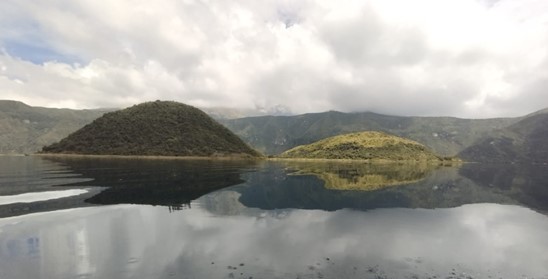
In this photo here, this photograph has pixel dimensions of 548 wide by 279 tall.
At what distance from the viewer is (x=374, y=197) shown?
72.1 m

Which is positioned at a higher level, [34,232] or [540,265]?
[34,232]

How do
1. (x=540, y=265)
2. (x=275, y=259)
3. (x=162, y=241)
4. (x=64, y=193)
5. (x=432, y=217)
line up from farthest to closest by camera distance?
(x=64, y=193)
(x=432, y=217)
(x=162, y=241)
(x=540, y=265)
(x=275, y=259)

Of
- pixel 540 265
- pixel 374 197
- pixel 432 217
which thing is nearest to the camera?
pixel 540 265

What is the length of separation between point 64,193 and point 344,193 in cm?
5340

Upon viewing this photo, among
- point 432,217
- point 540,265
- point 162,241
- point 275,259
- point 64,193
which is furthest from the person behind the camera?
point 64,193

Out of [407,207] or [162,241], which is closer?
[162,241]

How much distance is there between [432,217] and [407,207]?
7.45 meters

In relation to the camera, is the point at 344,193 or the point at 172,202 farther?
the point at 344,193

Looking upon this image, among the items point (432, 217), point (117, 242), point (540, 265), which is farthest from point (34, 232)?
point (432, 217)

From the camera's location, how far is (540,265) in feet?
106

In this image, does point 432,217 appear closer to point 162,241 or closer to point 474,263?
point 474,263

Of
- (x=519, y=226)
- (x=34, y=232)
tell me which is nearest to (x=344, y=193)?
(x=519, y=226)

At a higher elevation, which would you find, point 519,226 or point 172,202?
point 172,202

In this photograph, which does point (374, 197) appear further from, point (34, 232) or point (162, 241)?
point (34, 232)
